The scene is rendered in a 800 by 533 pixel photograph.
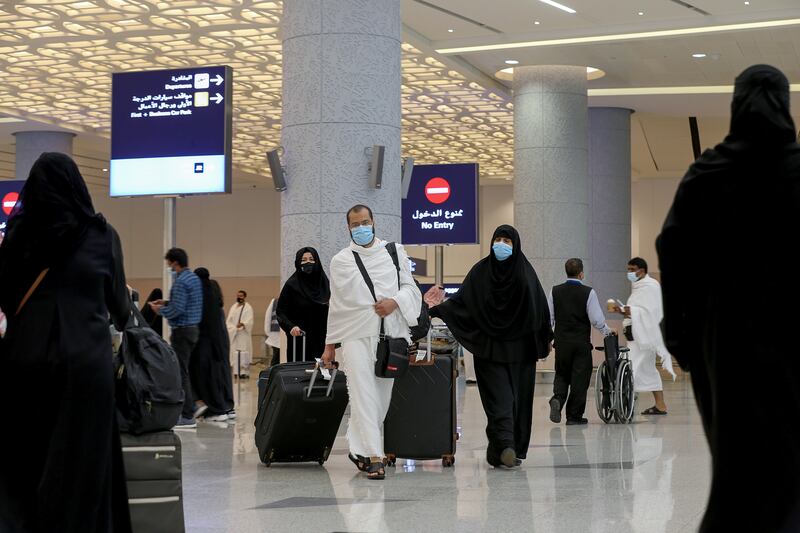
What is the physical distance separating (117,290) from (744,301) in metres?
2.15

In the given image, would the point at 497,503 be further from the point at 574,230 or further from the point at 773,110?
the point at 574,230

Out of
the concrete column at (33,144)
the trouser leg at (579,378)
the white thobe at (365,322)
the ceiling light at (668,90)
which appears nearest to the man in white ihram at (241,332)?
the concrete column at (33,144)

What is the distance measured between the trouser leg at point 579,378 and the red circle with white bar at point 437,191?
20.9 ft

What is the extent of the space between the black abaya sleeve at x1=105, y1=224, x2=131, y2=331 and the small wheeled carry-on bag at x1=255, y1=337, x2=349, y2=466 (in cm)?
340

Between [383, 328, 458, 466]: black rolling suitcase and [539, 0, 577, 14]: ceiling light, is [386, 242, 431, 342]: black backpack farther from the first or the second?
[539, 0, 577, 14]: ceiling light

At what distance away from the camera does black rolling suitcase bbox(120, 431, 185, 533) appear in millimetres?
4555

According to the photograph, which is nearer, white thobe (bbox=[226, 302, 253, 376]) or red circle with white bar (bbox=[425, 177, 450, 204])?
red circle with white bar (bbox=[425, 177, 450, 204])

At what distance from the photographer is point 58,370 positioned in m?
3.94

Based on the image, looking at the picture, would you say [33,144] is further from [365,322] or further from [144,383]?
[144,383]

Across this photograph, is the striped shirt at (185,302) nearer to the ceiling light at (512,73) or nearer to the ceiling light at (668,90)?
the ceiling light at (512,73)

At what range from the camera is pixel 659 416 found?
1307 cm

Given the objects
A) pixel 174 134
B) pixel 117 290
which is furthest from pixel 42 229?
pixel 174 134

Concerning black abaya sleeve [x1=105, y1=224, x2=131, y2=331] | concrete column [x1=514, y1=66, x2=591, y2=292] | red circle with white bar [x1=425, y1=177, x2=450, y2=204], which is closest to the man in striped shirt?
black abaya sleeve [x1=105, y1=224, x2=131, y2=331]

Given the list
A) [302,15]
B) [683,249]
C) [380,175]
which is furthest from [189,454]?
[683,249]
